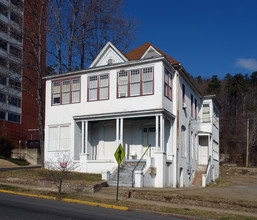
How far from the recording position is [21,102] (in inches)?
1950

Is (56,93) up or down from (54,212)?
up

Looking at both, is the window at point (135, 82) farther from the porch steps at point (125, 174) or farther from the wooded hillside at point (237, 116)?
the wooded hillside at point (237, 116)

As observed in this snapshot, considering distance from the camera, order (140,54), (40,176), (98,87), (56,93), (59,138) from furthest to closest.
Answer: (56,93)
(140,54)
(59,138)
(98,87)
(40,176)

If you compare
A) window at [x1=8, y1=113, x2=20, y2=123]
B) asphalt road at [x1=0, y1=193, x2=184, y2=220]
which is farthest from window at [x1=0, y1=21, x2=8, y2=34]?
window at [x1=8, y1=113, x2=20, y2=123]

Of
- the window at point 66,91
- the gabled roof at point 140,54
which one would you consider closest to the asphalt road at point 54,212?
the window at point 66,91

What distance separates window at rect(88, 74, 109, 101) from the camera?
2473cm

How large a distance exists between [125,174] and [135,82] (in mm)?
6166

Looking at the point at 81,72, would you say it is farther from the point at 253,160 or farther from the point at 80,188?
the point at 253,160

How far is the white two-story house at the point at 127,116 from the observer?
22547 millimetres

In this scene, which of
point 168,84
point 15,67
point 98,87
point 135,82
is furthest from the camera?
point 15,67

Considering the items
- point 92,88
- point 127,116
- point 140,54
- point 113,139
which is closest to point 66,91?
point 92,88

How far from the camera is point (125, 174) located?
856 inches

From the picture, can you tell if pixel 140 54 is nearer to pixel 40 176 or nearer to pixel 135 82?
pixel 135 82

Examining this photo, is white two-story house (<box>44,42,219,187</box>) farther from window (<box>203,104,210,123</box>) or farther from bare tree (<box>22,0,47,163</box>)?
window (<box>203,104,210,123</box>)
